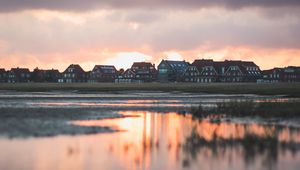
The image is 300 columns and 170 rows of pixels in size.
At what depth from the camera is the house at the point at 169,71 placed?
589 feet

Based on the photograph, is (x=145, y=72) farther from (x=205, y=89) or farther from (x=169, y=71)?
(x=205, y=89)

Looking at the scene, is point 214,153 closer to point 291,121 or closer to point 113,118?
point 291,121

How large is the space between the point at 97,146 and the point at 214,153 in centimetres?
583

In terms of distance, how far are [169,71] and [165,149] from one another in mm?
155438

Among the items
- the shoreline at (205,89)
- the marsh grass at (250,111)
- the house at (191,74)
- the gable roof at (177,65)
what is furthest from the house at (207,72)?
the marsh grass at (250,111)

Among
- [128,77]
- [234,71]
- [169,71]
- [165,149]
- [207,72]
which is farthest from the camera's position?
[128,77]

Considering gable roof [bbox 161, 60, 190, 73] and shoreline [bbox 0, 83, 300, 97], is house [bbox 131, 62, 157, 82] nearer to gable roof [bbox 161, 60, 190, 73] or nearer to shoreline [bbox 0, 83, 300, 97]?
gable roof [bbox 161, 60, 190, 73]

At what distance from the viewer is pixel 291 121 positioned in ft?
114

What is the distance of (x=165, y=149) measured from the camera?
24.7 m

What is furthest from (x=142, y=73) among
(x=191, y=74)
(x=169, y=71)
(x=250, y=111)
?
(x=250, y=111)

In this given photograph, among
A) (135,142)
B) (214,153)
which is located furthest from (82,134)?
(214,153)

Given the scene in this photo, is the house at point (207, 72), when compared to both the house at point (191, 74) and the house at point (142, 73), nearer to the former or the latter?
the house at point (191, 74)

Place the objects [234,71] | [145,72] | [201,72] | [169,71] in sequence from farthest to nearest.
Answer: [145,72] → [169,71] → [234,71] → [201,72]

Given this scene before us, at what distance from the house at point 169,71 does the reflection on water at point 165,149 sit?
14678 cm
